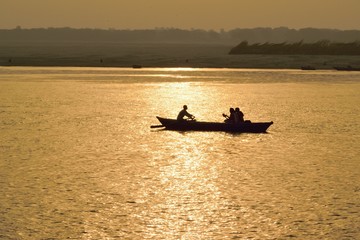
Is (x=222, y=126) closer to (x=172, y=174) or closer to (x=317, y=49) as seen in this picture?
(x=172, y=174)

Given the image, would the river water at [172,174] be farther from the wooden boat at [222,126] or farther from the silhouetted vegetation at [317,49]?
the silhouetted vegetation at [317,49]

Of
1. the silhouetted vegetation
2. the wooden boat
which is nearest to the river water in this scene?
the wooden boat

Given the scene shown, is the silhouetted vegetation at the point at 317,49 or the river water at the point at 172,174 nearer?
the river water at the point at 172,174

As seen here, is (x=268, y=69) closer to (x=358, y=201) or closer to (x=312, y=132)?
(x=312, y=132)

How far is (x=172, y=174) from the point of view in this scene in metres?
28.1

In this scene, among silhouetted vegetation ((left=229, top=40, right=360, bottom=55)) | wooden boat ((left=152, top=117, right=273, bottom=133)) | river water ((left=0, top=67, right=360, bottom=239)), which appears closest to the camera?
river water ((left=0, top=67, right=360, bottom=239))

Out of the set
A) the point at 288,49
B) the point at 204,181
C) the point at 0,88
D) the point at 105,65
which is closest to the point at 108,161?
the point at 204,181

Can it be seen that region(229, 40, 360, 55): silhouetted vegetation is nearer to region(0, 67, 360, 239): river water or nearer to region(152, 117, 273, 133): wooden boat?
region(0, 67, 360, 239): river water

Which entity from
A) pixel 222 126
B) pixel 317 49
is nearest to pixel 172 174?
pixel 222 126

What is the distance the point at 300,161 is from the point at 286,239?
42.7ft

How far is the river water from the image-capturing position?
19.9 meters

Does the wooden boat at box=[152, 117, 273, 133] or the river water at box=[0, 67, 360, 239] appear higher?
the wooden boat at box=[152, 117, 273, 133]

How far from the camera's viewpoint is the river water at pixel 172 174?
19.9 metres

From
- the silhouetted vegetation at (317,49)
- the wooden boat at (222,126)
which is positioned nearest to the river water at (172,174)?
the wooden boat at (222,126)
